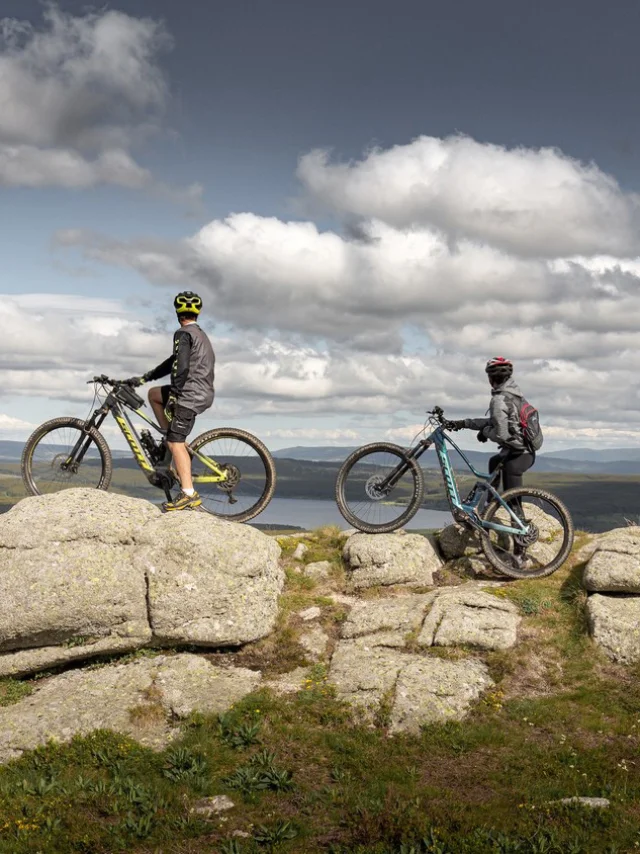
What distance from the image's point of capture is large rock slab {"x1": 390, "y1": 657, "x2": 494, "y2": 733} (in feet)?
32.8

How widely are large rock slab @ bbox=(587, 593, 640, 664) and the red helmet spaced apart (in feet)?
16.2

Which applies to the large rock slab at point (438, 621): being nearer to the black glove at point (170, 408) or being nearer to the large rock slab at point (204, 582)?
the large rock slab at point (204, 582)

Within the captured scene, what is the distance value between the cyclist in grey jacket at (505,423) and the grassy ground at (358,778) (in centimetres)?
415

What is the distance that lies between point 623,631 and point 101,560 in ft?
32.8

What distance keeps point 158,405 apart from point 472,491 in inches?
290

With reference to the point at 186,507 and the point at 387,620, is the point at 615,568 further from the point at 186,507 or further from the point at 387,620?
the point at 186,507

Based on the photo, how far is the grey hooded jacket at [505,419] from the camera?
1372 centimetres

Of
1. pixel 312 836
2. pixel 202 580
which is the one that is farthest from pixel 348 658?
pixel 312 836

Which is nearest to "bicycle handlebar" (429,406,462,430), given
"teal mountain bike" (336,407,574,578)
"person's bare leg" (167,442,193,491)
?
"teal mountain bike" (336,407,574,578)

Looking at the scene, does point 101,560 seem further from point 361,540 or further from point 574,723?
point 574,723

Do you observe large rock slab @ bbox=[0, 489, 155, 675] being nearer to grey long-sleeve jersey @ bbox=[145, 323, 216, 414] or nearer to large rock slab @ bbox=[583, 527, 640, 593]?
grey long-sleeve jersey @ bbox=[145, 323, 216, 414]

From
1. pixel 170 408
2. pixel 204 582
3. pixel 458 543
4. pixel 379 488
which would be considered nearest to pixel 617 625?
pixel 458 543

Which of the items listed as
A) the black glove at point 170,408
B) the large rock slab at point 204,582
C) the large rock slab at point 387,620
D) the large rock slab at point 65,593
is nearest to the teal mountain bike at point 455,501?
the large rock slab at point 387,620

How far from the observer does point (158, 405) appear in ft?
47.1
